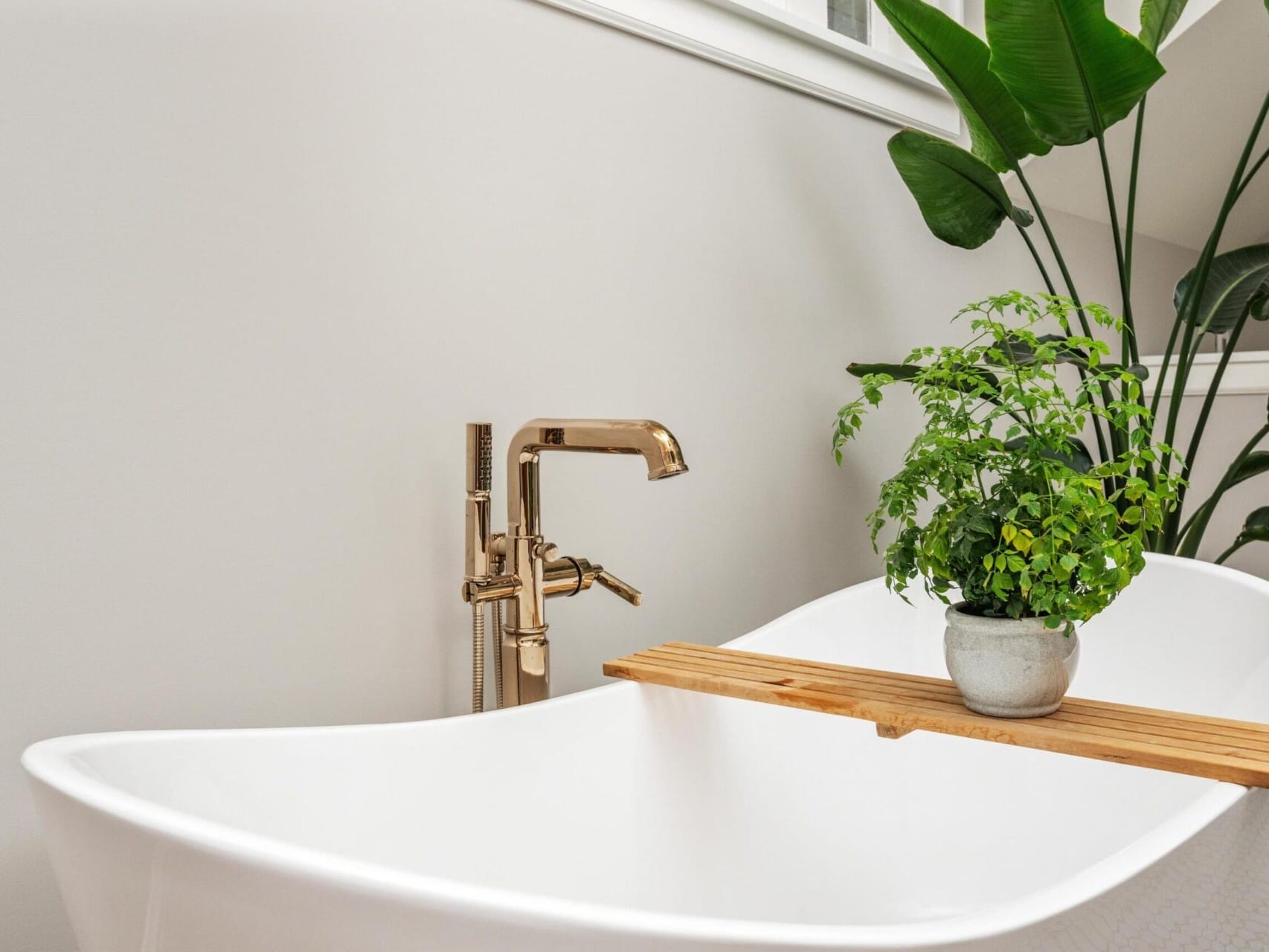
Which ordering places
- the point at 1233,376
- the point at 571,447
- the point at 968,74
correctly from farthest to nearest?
the point at 1233,376, the point at 968,74, the point at 571,447

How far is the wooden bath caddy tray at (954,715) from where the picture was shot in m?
0.72

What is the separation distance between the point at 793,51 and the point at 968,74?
26 cm

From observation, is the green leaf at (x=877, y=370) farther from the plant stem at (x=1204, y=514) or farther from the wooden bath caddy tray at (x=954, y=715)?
the wooden bath caddy tray at (x=954, y=715)

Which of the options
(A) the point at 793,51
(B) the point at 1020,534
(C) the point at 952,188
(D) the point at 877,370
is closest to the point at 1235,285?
(C) the point at 952,188

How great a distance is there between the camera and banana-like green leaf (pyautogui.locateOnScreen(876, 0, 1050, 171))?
1516 mm

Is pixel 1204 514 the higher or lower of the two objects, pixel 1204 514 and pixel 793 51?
the lower

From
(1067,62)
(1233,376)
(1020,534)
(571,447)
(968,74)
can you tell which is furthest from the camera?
(1233,376)

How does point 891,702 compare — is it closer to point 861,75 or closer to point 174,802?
point 174,802

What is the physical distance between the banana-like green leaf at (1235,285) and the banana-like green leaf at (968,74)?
0.39m

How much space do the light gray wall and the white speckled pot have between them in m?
0.53

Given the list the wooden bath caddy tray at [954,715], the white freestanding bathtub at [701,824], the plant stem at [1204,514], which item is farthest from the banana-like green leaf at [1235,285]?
the wooden bath caddy tray at [954,715]

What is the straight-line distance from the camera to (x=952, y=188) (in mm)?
1639

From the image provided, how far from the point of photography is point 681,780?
40.8 inches

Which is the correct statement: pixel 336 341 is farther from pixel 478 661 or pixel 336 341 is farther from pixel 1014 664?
pixel 1014 664
